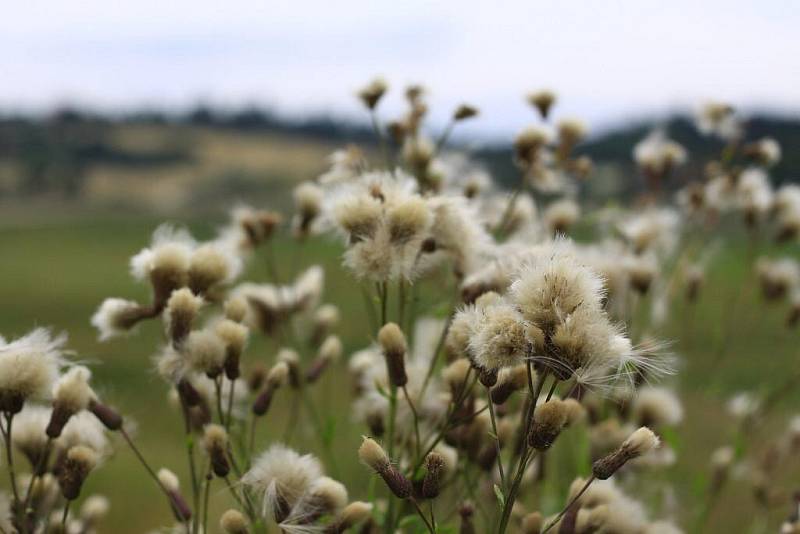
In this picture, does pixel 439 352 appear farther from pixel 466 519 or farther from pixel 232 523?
pixel 232 523

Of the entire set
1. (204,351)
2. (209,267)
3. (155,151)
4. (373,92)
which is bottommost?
(155,151)

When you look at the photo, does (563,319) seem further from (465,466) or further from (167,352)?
(167,352)

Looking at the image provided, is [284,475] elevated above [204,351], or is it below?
below

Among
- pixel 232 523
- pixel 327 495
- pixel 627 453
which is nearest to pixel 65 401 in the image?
pixel 232 523

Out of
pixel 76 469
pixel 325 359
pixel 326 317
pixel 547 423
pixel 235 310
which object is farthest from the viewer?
pixel 326 317

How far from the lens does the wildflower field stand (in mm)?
1170

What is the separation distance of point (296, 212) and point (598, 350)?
1299 mm

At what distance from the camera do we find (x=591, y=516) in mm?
1374

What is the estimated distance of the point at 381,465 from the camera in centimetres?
118

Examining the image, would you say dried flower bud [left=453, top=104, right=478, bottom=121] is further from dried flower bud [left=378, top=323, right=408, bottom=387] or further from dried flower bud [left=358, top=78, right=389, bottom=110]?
dried flower bud [left=378, top=323, right=408, bottom=387]

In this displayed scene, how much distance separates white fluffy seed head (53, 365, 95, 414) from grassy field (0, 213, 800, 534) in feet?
0.35

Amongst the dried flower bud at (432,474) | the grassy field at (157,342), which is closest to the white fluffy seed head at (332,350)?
the grassy field at (157,342)

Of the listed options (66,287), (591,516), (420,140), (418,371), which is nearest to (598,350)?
(591,516)

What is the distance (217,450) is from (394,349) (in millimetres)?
337
